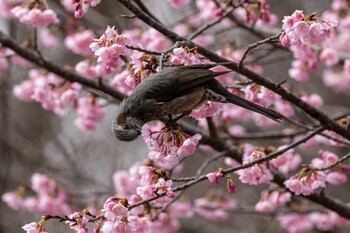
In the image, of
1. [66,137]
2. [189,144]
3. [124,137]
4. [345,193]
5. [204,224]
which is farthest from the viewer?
[66,137]

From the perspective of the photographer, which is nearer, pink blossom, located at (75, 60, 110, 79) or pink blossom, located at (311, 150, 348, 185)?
pink blossom, located at (311, 150, 348, 185)

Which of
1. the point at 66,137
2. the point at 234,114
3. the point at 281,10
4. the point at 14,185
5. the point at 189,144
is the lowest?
the point at 189,144

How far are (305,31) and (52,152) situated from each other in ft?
22.6

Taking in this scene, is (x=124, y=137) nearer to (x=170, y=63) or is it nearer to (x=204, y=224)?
(x=170, y=63)

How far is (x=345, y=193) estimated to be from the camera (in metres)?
7.88

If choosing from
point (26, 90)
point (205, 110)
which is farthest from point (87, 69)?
point (205, 110)

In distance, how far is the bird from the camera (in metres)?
2.76

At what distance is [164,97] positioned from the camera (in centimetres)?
283

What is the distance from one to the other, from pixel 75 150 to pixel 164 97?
223 inches

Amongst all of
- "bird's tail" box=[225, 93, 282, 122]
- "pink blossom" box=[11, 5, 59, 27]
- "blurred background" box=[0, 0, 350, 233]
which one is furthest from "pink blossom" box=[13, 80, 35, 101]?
"bird's tail" box=[225, 93, 282, 122]

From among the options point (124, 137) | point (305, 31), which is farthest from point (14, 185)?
point (305, 31)

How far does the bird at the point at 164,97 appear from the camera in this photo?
2760mm

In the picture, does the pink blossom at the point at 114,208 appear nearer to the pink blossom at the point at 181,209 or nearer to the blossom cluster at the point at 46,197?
the pink blossom at the point at 181,209

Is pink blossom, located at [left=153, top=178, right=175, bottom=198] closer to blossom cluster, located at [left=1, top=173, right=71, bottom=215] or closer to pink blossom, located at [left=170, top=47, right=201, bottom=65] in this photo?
pink blossom, located at [left=170, top=47, right=201, bottom=65]
